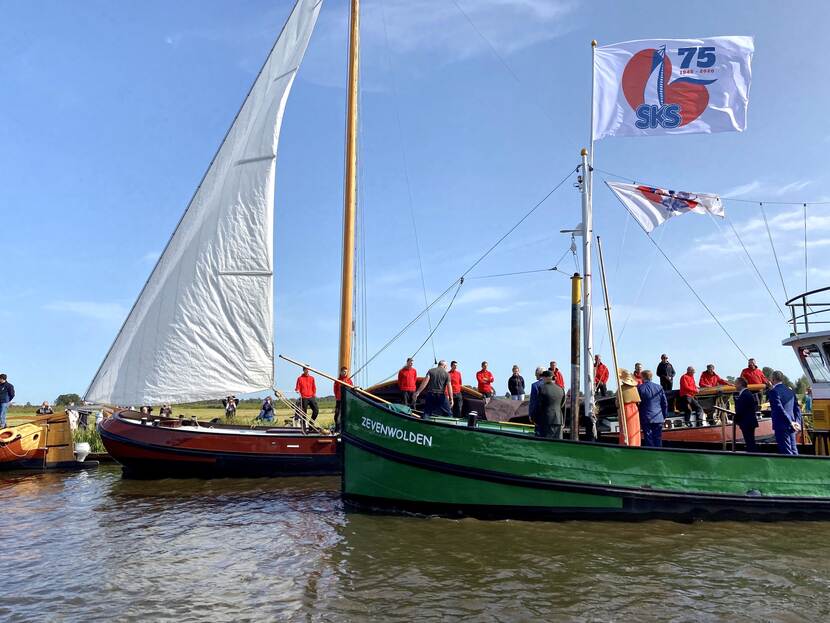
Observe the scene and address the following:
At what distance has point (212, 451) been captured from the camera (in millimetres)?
15133

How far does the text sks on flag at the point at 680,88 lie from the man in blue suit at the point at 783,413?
4809 mm

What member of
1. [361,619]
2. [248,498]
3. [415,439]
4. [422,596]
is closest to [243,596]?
[361,619]

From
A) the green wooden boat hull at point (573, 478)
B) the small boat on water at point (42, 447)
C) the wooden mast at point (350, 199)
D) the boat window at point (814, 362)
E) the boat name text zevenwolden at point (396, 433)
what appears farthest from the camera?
the small boat on water at point (42, 447)

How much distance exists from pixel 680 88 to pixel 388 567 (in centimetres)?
998

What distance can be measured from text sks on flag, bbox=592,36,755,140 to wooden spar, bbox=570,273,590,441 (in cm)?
298

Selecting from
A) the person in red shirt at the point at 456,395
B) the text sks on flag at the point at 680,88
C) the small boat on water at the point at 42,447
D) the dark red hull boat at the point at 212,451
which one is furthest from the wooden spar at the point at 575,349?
the small boat on water at the point at 42,447

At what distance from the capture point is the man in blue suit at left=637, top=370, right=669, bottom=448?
1156 cm

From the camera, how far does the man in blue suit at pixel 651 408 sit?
37.9 feet

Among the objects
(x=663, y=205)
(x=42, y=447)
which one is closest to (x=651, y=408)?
(x=663, y=205)

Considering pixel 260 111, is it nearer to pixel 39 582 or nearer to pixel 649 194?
pixel 649 194

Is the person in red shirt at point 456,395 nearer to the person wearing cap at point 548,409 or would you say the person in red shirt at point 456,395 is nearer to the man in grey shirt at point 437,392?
the man in grey shirt at point 437,392

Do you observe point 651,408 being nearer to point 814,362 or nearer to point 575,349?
point 575,349

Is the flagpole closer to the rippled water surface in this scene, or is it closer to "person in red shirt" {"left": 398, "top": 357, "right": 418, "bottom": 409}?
the rippled water surface

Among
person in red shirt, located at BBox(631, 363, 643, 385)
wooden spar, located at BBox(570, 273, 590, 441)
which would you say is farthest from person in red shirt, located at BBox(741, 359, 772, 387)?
wooden spar, located at BBox(570, 273, 590, 441)
